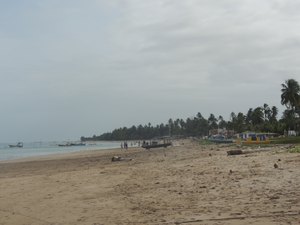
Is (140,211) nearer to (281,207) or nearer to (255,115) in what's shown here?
(281,207)

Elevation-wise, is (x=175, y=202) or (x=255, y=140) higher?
(x=255, y=140)

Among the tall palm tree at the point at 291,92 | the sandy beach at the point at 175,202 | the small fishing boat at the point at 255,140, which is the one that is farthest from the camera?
the tall palm tree at the point at 291,92

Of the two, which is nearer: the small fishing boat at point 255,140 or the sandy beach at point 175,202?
the sandy beach at point 175,202

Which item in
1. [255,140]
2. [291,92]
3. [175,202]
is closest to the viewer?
[175,202]

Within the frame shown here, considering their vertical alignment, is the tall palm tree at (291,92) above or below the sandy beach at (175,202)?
above

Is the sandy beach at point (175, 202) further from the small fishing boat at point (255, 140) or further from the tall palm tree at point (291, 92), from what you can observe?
the tall palm tree at point (291, 92)

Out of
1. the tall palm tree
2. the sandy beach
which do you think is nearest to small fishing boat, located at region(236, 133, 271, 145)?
the tall palm tree

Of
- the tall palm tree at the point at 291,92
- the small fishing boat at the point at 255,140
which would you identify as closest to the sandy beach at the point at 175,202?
the small fishing boat at the point at 255,140

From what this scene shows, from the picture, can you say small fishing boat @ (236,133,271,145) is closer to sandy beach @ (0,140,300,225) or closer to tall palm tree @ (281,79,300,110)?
tall palm tree @ (281,79,300,110)

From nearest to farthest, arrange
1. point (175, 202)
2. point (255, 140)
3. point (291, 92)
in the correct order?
point (175, 202) < point (255, 140) < point (291, 92)

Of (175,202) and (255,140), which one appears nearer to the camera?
(175,202)

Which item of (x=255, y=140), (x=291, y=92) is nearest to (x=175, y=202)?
(x=255, y=140)

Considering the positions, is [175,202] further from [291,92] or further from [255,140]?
[291,92]

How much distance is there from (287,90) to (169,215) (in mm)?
92166
